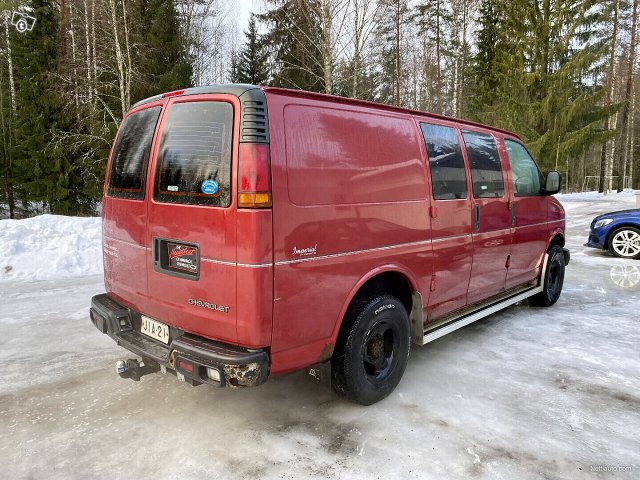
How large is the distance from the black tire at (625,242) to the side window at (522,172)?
16.8ft

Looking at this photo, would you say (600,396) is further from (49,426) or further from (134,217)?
(49,426)

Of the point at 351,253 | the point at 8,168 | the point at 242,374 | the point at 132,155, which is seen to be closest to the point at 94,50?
the point at 8,168

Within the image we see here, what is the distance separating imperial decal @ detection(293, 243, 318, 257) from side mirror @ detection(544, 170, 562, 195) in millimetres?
3838

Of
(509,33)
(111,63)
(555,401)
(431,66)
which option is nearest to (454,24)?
(431,66)

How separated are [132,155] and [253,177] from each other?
1353mm

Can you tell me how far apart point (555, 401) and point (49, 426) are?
360 centimetres

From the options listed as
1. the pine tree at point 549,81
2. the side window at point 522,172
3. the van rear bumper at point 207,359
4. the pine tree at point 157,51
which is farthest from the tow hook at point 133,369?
the pine tree at point 549,81

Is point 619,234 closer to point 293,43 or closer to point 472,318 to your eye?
point 472,318

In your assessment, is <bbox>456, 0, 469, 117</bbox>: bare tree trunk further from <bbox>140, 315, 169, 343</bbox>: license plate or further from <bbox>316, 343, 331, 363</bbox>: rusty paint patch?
<bbox>140, 315, 169, 343</bbox>: license plate

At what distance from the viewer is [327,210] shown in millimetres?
2781

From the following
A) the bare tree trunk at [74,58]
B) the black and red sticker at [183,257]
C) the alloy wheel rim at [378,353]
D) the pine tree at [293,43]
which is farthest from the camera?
the pine tree at [293,43]

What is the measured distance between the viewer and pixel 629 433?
2922 mm

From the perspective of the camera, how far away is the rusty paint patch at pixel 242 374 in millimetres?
2453

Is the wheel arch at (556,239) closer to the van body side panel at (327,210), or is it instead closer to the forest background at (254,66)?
the van body side panel at (327,210)
